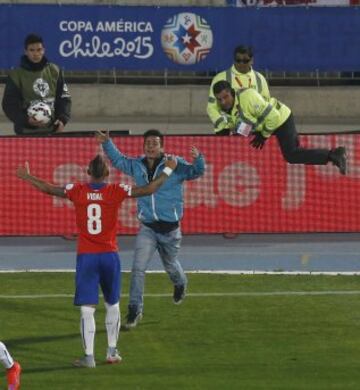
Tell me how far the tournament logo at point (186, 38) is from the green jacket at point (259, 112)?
38.0ft

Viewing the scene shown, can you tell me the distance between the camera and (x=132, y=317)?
16469 mm

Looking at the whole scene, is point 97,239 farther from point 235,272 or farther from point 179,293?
point 235,272

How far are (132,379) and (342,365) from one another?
197 cm

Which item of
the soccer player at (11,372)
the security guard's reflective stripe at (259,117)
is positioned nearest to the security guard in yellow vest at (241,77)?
the security guard's reflective stripe at (259,117)

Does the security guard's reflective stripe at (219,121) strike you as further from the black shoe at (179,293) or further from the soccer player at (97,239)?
the soccer player at (97,239)

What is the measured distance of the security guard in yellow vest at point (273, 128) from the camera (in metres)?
20.1

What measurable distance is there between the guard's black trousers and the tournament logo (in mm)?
11756

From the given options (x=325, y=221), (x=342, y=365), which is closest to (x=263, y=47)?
(x=325, y=221)

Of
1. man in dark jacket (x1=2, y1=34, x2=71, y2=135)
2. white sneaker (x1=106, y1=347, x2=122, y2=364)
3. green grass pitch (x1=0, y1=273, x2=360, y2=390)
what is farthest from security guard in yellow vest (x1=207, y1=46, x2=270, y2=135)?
white sneaker (x1=106, y1=347, x2=122, y2=364)

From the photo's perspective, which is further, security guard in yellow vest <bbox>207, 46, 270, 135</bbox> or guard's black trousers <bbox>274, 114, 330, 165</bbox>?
security guard in yellow vest <bbox>207, 46, 270, 135</bbox>

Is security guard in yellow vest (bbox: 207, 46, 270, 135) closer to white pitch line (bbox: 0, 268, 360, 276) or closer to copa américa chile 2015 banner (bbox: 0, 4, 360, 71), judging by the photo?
white pitch line (bbox: 0, 268, 360, 276)

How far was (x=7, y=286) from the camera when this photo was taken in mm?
18953

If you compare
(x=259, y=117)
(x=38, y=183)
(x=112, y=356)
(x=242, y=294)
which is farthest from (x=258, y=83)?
(x=112, y=356)

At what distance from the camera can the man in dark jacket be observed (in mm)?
22234
